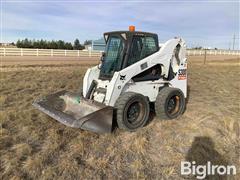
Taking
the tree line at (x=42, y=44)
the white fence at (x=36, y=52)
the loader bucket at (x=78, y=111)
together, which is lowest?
the loader bucket at (x=78, y=111)

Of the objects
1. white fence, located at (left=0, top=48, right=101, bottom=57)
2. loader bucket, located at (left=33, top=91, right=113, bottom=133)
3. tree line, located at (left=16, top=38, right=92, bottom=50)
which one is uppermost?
tree line, located at (left=16, top=38, right=92, bottom=50)

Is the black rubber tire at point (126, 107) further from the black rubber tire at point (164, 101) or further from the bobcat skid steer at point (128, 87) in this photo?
the black rubber tire at point (164, 101)

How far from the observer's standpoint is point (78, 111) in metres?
4.75

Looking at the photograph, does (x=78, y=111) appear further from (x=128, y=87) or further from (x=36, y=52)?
(x=36, y=52)

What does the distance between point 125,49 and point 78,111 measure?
1.64m

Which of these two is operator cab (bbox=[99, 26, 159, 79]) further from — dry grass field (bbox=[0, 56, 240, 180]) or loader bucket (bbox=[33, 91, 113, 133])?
dry grass field (bbox=[0, 56, 240, 180])

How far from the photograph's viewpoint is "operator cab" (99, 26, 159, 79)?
4.60 meters

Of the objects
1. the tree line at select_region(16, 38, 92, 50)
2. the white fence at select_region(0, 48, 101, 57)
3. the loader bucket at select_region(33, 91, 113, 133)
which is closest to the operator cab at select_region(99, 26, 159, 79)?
the loader bucket at select_region(33, 91, 113, 133)

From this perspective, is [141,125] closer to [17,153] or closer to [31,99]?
[17,153]

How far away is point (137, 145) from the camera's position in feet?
12.9

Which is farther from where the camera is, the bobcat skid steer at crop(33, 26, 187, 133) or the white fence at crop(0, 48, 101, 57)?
the white fence at crop(0, 48, 101, 57)

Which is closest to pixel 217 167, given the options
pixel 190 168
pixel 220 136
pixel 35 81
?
pixel 190 168

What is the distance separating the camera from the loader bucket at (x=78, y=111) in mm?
Result: 3793

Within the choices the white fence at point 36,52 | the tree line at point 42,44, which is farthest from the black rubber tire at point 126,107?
the tree line at point 42,44
